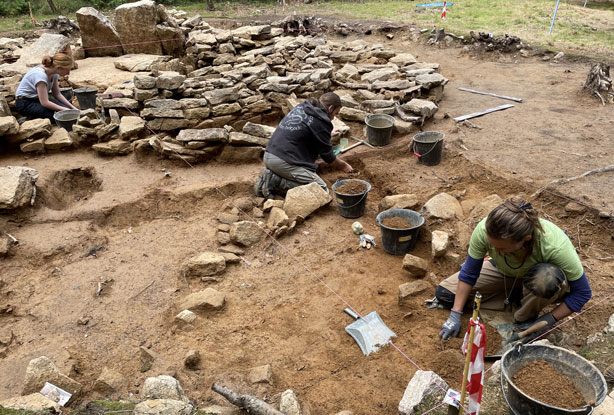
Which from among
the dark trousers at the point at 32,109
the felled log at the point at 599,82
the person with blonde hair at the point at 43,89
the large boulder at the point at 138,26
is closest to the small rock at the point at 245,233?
the person with blonde hair at the point at 43,89

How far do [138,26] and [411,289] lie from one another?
10.2m

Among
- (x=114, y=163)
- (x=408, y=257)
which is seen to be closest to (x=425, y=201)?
(x=408, y=257)

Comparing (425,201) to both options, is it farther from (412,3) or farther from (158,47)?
(412,3)

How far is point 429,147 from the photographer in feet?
20.7

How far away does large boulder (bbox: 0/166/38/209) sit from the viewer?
209 inches

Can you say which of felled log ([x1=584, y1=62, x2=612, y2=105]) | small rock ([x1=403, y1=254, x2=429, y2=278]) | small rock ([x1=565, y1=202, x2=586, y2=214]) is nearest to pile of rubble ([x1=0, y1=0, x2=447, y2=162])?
felled log ([x1=584, y1=62, x2=612, y2=105])

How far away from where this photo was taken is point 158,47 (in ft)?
36.9

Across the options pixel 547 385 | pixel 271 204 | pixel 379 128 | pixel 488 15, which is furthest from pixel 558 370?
pixel 488 15

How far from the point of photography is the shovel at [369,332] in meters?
3.65

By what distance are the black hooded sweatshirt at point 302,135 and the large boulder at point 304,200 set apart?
385mm

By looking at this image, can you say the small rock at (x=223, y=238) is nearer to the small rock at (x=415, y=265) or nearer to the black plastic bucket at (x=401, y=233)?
the black plastic bucket at (x=401, y=233)

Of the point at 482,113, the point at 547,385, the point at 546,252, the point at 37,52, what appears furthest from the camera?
the point at 37,52

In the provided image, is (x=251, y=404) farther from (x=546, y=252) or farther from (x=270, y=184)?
(x=270, y=184)

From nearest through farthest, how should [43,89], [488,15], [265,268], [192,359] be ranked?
1. [192,359]
2. [265,268]
3. [43,89]
4. [488,15]
